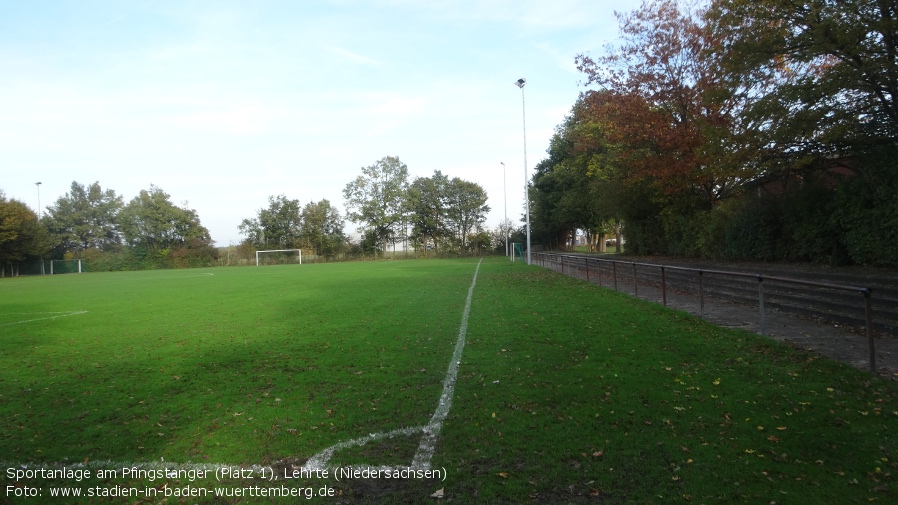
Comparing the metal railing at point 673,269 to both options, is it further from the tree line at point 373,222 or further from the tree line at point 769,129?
the tree line at point 373,222

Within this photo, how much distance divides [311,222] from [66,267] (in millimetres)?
28674

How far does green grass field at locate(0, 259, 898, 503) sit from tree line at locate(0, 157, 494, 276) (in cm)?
6266

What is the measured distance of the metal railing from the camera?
5673mm

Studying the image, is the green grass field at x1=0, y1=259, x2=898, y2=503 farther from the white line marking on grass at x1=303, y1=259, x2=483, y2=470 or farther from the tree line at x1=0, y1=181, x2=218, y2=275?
the tree line at x1=0, y1=181, x2=218, y2=275

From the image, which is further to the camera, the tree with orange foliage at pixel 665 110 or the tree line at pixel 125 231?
the tree line at pixel 125 231

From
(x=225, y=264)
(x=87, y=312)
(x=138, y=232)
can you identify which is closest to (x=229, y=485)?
(x=87, y=312)

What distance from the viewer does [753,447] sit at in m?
3.75

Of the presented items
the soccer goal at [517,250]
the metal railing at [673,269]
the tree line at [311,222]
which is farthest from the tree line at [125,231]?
the metal railing at [673,269]

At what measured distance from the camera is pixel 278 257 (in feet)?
216

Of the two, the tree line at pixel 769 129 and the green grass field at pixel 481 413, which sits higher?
the tree line at pixel 769 129

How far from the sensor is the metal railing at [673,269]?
223 inches

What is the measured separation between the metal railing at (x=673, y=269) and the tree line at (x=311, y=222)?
3603 cm

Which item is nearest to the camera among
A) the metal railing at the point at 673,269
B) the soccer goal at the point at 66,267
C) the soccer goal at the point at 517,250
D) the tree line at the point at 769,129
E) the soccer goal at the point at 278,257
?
the metal railing at the point at 673,269

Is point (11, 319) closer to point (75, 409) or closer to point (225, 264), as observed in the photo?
point (75, 409)
